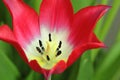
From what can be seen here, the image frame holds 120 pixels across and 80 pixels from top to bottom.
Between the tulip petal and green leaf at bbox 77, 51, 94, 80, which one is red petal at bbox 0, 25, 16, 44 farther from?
green leaf at bbox 77, 51, 94, 80

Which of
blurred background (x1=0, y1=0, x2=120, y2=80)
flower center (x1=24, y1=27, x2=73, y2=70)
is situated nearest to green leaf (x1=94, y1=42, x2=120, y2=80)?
blurred background (x1=0, y1=0, x2=120, y2=80)

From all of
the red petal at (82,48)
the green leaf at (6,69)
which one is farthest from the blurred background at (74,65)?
the red petal at (82,48)

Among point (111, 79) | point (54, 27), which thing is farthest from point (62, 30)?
point (111, 79)

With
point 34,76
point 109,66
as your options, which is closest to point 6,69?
point 34,76

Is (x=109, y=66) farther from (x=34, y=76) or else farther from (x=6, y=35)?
(x=6, y=35)

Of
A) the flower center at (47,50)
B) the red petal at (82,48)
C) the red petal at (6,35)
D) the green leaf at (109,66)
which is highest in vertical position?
the red petal at (6,35)

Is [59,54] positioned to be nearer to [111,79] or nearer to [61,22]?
[61,22]

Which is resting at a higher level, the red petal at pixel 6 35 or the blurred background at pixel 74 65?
the red petal at pixel 6 35

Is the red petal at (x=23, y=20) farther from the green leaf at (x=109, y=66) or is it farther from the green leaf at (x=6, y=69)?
the green leaf at (x=109, y=66)
